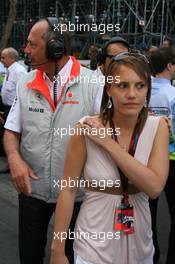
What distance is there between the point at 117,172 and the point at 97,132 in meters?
0.17

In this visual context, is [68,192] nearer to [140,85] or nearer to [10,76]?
[140,85]

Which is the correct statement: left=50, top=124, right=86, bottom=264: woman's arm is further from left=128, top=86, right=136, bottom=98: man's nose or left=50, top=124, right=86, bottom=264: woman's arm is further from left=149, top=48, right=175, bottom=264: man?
left=149, top=48, right=175, bottom=264: man

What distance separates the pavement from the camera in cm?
369

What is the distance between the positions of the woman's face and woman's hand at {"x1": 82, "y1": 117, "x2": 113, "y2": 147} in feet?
0.31

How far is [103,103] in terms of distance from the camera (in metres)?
1.85

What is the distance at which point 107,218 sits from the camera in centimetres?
176

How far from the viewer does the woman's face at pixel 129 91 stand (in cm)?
170

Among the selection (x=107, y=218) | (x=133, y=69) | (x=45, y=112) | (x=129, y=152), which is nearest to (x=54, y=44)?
(x=45, y=112)

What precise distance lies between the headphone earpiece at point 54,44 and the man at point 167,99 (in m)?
1.07

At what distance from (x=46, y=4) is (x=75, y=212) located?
15049 mm

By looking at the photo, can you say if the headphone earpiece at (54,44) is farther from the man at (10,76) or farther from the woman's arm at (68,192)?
the man at (10,76)

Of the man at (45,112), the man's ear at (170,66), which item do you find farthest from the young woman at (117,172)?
the man's ear at (170,66)

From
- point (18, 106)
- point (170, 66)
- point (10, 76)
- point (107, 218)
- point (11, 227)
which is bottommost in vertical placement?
point (11, 227)

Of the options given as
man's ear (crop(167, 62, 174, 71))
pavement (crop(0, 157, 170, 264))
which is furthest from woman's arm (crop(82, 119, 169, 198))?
pavement (crop(0, 157, 170, 264))
